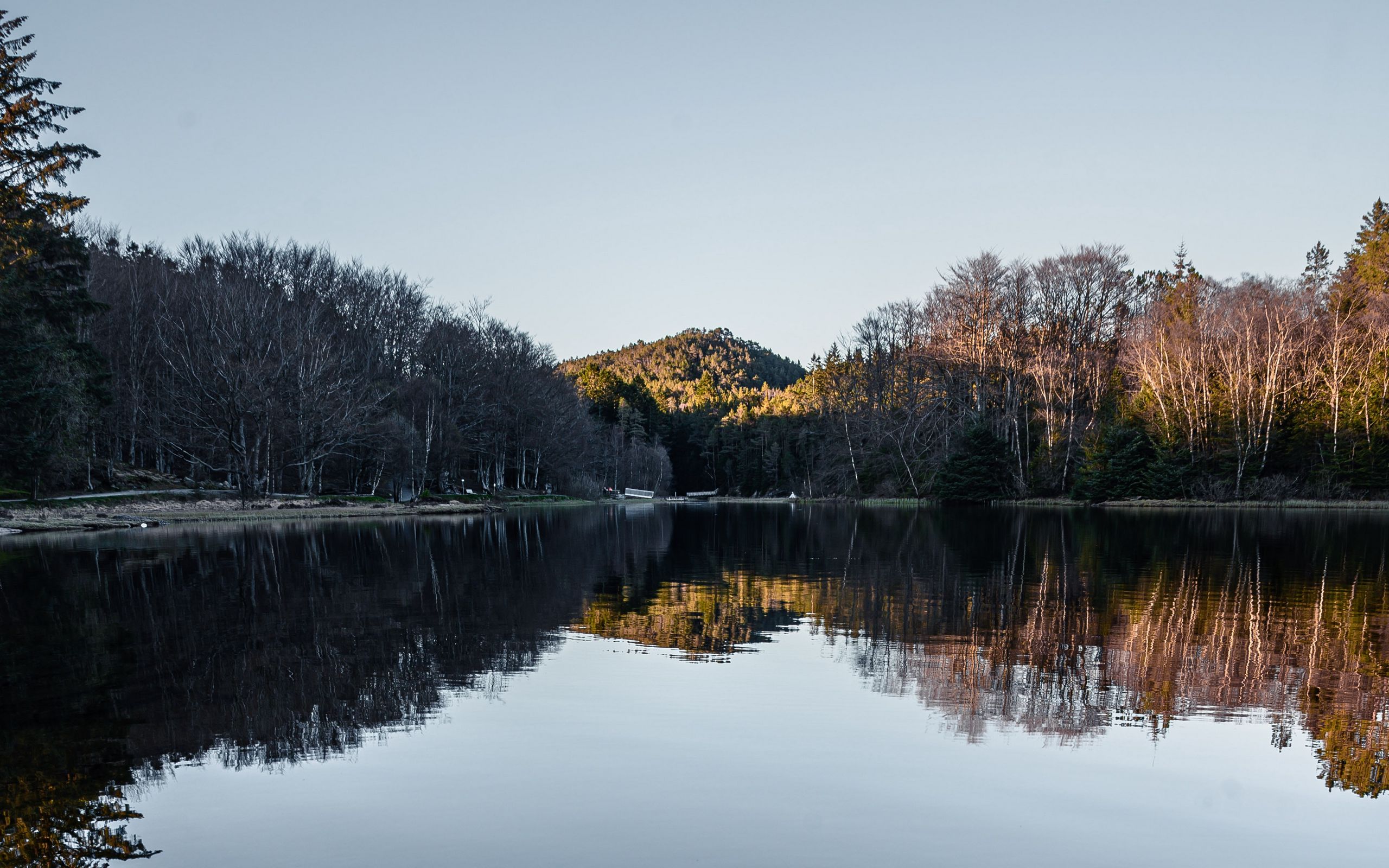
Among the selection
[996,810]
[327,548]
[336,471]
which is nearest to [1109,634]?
[996,810]

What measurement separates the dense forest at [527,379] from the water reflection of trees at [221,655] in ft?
72.4

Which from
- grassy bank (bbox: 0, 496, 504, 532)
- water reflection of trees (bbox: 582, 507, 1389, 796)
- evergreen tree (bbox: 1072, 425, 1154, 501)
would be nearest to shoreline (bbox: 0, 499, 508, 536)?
grassy bank (bbox: 0, 496, 504, 532)

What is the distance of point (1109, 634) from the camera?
1323cm

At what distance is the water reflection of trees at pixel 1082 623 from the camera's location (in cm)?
933

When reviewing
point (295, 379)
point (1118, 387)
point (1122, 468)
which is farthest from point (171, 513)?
point (1118, 387)

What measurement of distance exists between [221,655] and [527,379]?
227ft

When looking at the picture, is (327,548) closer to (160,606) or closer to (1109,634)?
(160,606)

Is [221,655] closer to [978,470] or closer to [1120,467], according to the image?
[1120,467]

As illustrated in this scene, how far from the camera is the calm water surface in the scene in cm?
616

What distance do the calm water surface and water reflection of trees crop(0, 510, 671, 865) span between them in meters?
0.06

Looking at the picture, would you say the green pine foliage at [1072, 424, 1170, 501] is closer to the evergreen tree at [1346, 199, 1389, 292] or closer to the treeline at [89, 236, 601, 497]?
the evergreen tree at [1346, 199, 1389, 292]

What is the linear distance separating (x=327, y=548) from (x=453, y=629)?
16.7 metres

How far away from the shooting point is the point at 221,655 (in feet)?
38.3

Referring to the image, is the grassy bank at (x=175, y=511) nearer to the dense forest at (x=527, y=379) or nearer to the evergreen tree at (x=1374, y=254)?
the dense forest at (x=527, y=379)
